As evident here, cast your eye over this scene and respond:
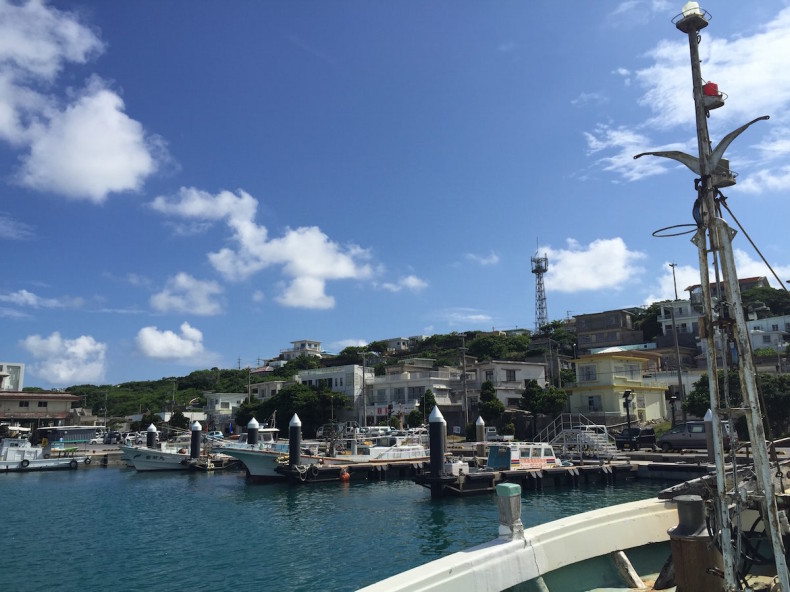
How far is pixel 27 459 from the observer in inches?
2125

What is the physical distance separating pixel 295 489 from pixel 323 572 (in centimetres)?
1975

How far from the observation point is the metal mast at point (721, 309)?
5.53 metres

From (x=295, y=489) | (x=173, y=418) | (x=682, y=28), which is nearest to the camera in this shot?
(x=682, y=28)

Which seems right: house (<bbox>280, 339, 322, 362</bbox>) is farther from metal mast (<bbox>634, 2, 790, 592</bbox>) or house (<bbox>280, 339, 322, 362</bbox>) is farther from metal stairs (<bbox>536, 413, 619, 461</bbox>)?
metal mast (<bbox>634, 2, 790, 592</bbox>)

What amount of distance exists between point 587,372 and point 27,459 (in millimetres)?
50843

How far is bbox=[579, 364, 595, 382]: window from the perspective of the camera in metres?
53.4

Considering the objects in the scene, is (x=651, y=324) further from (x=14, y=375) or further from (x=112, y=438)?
(x=14, y=375)

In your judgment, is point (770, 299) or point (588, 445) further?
point (770, 299)

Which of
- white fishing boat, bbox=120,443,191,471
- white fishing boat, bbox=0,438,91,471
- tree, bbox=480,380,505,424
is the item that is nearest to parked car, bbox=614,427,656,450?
tree, bbox=480,380,505,424

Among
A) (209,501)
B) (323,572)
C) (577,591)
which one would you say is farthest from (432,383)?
(577,591)

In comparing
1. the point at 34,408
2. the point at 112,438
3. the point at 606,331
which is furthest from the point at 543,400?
the point at 34,408

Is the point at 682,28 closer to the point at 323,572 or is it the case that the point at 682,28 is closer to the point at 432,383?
the point at 323,572

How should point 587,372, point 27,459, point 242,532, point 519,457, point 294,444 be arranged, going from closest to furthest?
point 242,532 → point 519,457 → point 294,444 → point 587,372 → point 27,459

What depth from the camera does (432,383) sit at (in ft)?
207
